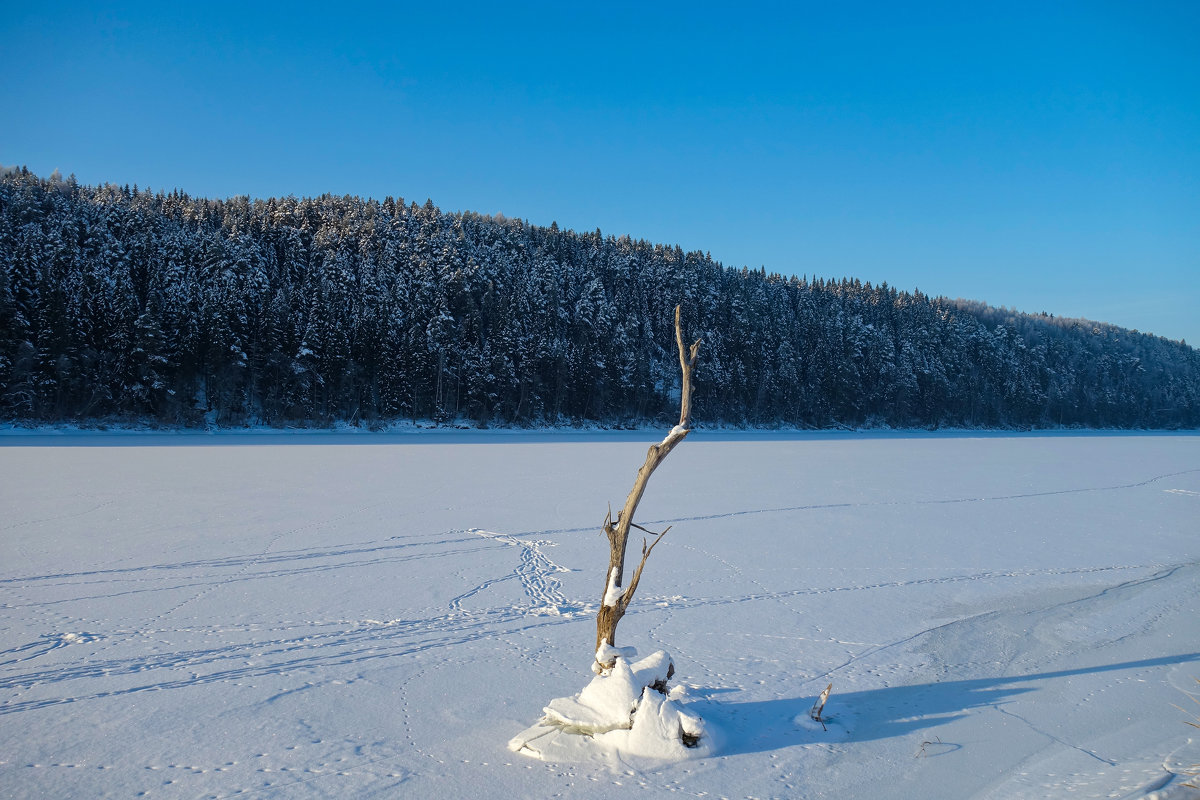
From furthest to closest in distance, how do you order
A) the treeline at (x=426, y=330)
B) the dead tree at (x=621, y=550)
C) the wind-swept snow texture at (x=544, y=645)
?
the treeline at (x=426, y=330), the dead tree at (x=621, y=550), the wind-swept snow texture at (x=544, y=645)

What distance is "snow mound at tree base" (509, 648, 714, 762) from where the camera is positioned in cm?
357

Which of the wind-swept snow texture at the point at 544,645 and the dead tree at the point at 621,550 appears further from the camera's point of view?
the dead tree at the point at 621,550

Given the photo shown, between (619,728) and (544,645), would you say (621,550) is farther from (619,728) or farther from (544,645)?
(544,645)

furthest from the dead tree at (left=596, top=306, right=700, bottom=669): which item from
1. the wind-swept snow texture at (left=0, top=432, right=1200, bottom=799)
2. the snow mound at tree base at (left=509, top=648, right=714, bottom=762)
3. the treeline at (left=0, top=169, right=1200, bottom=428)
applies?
the treeline at (left=0, top=169, right=1200, bottom=428)

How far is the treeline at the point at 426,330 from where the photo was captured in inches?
1448

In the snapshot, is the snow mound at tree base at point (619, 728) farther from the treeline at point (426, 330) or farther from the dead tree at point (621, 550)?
the treeline at point (426, 330)

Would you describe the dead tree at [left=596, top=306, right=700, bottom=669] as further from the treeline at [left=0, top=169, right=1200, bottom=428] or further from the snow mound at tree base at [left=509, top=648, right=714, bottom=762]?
the treeline at [left=0, top=169, right=1200, bottom=428]

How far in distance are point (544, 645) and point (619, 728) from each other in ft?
5.64

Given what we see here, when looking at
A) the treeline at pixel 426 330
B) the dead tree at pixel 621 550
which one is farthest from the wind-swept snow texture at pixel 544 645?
the treeline at pixel 426 330

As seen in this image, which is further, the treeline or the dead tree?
the treeline

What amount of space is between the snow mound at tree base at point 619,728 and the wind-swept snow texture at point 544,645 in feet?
0.34

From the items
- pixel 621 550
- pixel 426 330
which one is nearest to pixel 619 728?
pixel 621 550

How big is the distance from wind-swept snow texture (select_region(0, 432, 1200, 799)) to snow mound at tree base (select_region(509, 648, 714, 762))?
0.10m

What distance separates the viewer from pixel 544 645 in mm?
5270
